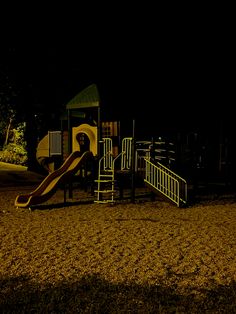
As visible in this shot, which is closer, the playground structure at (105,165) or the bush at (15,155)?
the playground structure at (105,165)

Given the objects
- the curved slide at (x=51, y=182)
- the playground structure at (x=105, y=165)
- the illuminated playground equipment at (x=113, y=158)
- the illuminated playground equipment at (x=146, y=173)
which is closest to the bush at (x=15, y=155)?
the illuminated playground equipment at (x=113, y=158)

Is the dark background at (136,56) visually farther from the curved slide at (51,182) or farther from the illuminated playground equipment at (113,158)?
the curved slide at (51,182)

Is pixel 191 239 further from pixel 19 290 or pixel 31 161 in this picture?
pixel 31 161

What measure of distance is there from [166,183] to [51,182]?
11.9ft

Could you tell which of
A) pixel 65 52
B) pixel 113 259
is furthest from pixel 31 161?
pixel 113 259

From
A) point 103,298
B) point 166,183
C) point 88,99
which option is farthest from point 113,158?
point 103,298

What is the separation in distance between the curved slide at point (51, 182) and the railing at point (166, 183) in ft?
7.20

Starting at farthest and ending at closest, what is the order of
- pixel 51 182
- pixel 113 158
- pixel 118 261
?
pixel 113 158 → pixel 51 182 → pixel 118 261

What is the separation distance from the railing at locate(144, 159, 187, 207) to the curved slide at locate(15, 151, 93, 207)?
2195mm

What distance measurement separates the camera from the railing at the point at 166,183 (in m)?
12.9

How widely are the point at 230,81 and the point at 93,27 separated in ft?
28.7

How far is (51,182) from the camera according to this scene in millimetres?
13828

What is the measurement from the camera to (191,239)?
28.0ft

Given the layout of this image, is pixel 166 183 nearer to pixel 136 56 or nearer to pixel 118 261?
pixel 118 261
